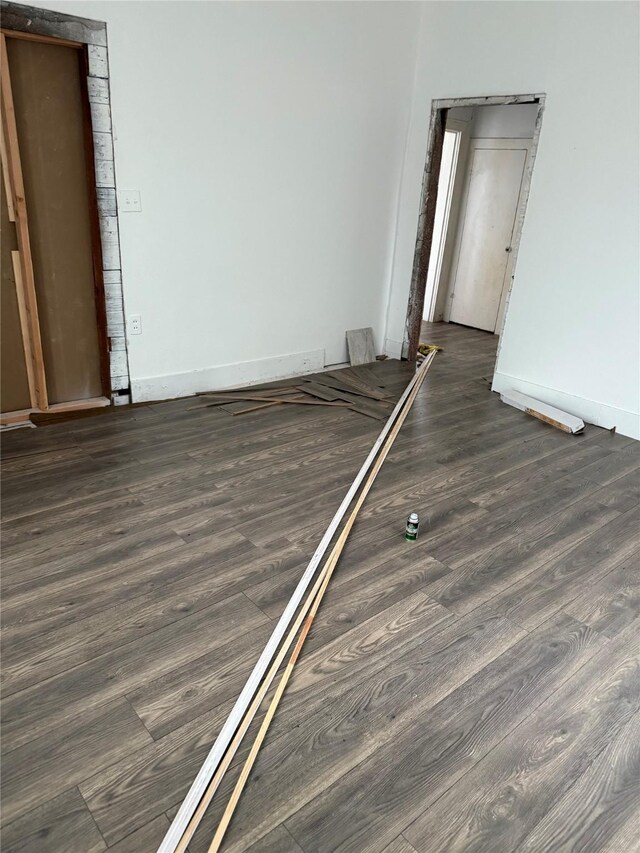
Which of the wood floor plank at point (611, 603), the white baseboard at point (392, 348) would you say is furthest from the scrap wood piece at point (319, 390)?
the wood floor plank at point (611, 603)

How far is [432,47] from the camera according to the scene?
4875 mm

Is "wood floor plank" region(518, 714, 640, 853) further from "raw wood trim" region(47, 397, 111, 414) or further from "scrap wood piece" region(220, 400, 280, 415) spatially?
"raw wood trim" region(47, 397, 111, 414)

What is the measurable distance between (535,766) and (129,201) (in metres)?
3.63

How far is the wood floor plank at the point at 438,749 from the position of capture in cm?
154

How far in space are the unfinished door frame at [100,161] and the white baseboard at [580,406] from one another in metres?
2.97

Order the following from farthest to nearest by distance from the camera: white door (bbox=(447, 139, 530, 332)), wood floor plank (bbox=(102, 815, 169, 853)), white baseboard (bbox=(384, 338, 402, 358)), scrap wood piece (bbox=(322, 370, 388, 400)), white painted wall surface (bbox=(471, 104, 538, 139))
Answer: white door (bbox=(447, 139, 530, 332)) < white painted wall surface (bbox=(471, 104, 538, 139)) < white baseboard (bbox=(384, 338, 402, 358)) < scrap wood piece (bbox=(322, 370, 388, 400)) < wood floor plank (bbox=(102, 815, 169, 853))

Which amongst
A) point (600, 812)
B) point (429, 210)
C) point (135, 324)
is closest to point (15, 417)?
point (135, 324)

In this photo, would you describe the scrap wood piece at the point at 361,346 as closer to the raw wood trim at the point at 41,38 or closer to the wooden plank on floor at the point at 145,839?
the raw wood trim at the point at 41,38

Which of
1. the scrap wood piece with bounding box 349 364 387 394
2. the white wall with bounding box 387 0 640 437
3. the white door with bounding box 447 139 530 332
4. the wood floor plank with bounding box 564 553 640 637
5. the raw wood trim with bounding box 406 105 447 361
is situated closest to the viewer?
the wood floor plank with bounding box 564 553 640 637

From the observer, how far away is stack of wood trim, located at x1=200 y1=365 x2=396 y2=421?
4363 millimetres

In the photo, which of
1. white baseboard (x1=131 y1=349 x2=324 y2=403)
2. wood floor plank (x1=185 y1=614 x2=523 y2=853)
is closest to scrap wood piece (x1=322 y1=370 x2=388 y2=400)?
white baseboard (x1=131 y1=349 x2=324 y2=403)

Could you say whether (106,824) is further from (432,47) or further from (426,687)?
(432,47)

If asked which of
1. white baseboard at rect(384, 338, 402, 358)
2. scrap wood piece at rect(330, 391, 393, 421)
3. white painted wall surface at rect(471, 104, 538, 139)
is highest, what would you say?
white painted wall surface at rect(471, 104, 538, 139)

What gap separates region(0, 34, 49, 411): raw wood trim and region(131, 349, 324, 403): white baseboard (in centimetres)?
60
